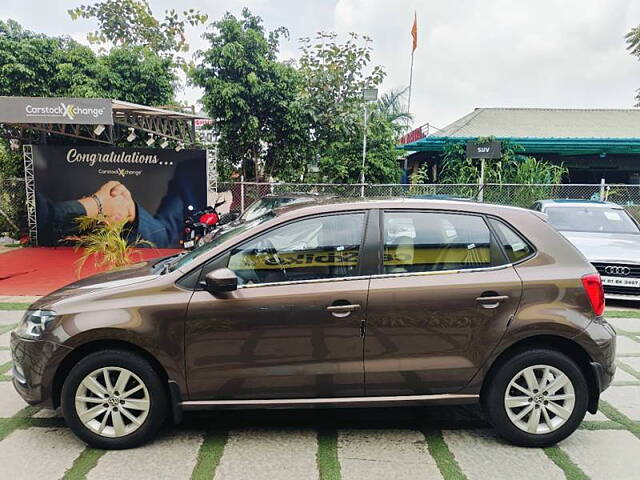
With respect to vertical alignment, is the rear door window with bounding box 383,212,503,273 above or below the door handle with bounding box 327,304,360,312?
above

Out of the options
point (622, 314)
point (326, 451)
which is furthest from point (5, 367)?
point (622, 314)

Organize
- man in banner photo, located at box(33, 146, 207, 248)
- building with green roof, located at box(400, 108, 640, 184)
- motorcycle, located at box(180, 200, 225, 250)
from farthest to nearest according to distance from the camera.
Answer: building with green roof, located at box(400, 108, 640, 184), man in banner photo, located at box(33, 146, 207, 248), motorcycle, located at box(180, 200, 225, 250)

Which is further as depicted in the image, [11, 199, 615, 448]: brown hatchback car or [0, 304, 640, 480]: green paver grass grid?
[11, 199, 615, 448]: brown hatchback car

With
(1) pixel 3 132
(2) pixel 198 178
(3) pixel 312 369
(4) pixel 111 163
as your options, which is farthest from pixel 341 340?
(1) pixel 3 132

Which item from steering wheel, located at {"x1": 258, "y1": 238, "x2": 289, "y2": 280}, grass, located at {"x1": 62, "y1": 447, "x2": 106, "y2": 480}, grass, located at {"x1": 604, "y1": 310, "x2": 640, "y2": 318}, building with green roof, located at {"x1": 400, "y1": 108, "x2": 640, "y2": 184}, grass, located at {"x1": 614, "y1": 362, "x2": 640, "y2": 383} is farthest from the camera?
building with green roof, located at {"x1": 400, "y1": 108, "x2": 640, "y2": 184}

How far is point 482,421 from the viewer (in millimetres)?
3752

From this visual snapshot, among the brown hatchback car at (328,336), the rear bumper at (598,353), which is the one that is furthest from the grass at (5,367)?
the rear bumper at (598,353)

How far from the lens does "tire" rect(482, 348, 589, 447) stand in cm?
329

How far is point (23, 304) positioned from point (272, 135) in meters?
8.33

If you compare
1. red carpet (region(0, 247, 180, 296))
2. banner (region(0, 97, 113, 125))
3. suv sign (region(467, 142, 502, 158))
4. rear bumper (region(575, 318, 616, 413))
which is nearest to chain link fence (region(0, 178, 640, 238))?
suv sign (region(467, 142, 502, 158))

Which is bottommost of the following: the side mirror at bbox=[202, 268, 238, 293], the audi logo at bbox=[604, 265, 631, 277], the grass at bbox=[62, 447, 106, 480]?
the grass at bbox=[62, 447, 106, 480]

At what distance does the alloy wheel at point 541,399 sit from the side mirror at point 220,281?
197 cm

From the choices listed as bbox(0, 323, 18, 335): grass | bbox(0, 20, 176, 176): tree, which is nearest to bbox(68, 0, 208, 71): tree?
bbox(0, 20, 176, 176): tree

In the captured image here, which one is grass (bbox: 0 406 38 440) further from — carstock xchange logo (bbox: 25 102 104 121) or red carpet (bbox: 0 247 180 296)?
carstock xchange logo (bbox: 25 102 104 121)
